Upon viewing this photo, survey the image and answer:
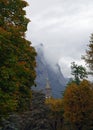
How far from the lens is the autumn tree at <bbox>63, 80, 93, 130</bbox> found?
83.5 meters

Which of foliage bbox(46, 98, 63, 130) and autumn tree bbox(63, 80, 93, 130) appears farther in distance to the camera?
foliage bbox(46, 98, 63, 130)

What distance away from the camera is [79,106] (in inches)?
3312

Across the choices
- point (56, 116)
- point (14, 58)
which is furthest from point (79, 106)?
point (14, 58)

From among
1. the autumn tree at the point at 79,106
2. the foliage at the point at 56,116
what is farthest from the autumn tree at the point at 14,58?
the foliage at the point at 56,116

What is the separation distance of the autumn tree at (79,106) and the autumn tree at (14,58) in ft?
152

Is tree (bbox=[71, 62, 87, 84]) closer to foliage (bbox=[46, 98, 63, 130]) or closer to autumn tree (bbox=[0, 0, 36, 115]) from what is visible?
foliage (bbox=[46, 98, 63, 130])

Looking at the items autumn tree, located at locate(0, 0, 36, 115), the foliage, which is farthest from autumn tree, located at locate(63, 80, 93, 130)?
autumn tree, located at locate(0, 0, 36, 115)

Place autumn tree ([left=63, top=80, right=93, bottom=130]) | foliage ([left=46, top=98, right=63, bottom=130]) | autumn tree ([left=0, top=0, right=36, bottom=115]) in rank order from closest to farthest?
autumn tree ([left=0, top=0, right=36, bottom=115])
autumn tree ([left=63, top=80, right=93, bottom=130])
foliage ([left=46, top=98, right=63, bottom=130])

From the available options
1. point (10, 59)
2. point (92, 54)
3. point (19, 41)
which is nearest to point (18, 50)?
point (19, 41)

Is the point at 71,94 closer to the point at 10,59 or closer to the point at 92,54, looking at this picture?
the point at 92,54

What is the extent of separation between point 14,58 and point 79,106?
55.0m

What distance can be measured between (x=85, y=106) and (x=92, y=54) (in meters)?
31.5

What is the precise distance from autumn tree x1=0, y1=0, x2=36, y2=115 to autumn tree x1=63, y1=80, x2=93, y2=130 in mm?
46239

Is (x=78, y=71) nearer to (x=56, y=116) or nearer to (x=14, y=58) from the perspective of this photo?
(x=56, y=116)
